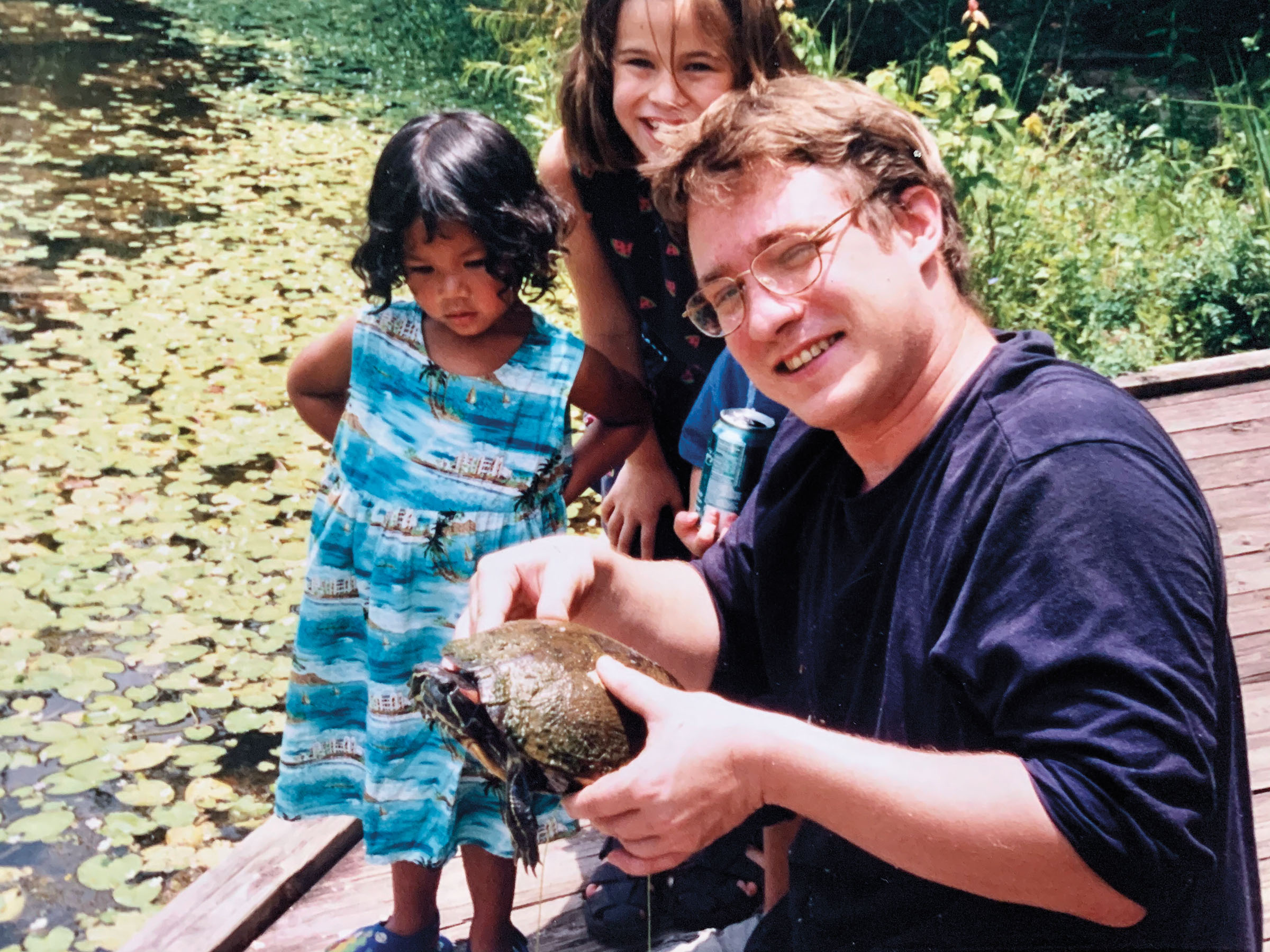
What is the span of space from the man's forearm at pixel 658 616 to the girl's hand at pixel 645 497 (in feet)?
2.74

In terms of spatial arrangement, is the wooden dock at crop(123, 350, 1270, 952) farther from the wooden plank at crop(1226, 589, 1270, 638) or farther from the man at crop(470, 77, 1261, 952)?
the man at crop(470, 77, 1261, 952)

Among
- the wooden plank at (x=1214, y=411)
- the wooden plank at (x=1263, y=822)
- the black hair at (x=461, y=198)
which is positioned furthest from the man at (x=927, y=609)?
the wooden plank at (x=1214, y=411)

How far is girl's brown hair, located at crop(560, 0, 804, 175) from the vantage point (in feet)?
7.64

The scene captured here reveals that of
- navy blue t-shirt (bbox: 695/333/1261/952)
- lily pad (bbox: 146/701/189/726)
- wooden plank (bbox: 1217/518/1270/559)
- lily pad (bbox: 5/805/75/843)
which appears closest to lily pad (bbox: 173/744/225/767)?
lily pad (bbox: 146/701/189/726)

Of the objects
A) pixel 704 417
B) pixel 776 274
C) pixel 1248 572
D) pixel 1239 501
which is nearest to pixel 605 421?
pixel 704 417

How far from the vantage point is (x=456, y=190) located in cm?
241

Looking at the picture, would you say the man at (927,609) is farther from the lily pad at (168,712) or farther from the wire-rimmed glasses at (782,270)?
the lily pad at (168,712)

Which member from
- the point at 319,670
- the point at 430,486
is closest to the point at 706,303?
the point at 430,486

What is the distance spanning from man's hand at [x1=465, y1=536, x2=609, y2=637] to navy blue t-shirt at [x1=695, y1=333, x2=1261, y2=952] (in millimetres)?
358

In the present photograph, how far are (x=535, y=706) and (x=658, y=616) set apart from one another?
13.0 inches

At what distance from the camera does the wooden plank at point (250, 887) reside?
2.46 meters

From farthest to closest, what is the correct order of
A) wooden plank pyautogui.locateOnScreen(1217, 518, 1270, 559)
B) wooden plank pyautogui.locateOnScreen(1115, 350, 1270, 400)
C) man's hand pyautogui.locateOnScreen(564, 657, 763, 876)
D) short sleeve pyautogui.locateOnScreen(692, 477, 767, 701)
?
1. wooden plank pyautogui.locateOnScreen(1115, 350, 1270, 400)
2. wooden plank pyautogui.locateOnScreen(1217, 518, 1270, 559)
3. short sleeve pyautogui.locateOnScreen(692, 477, 767, 701)
4. man's hand pyautogui.locateOnScreen(564, 657, 763, 876)

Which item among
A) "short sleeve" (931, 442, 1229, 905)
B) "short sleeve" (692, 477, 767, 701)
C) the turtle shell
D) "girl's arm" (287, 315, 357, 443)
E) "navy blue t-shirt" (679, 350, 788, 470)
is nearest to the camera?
"short sleeve" (931, 442, 1229, 905)

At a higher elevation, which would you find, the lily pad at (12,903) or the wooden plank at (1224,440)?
the wooden plank at (1224,440)
